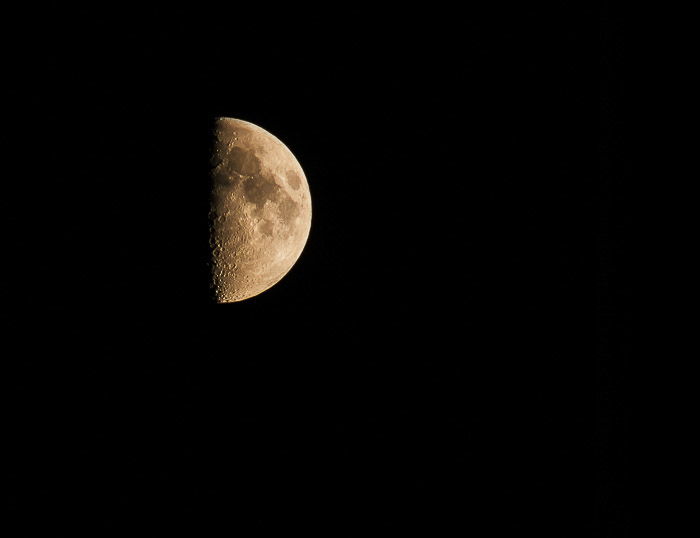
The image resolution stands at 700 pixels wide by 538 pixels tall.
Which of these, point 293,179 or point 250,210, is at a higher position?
point 293,179

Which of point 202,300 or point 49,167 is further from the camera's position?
point 202,300

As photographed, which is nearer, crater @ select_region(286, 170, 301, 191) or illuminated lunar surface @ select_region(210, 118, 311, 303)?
illuminated lunar surface @ select_region(210, 118, 311, 303)

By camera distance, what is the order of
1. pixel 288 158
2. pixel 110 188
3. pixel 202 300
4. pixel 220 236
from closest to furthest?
pixel 110 188 → pixel 220 236 → pixel 202 300 → pixel 288 158

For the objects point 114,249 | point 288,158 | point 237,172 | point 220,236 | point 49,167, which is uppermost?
point 288,158

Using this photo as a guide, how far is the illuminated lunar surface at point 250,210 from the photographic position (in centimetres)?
242

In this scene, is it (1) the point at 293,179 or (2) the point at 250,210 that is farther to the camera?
(1) the point at 293,179

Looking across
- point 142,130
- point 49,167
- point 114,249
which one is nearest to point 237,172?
point 142,130

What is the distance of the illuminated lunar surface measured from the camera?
2424mm

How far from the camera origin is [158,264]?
230cm

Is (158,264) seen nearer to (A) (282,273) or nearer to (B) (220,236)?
(B) (220,236)

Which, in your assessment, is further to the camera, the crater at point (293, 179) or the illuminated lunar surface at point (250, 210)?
the crater at point (293, 179)

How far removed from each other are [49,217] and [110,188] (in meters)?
0.34

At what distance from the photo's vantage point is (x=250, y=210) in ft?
8.11

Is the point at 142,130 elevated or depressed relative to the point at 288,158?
depressed
